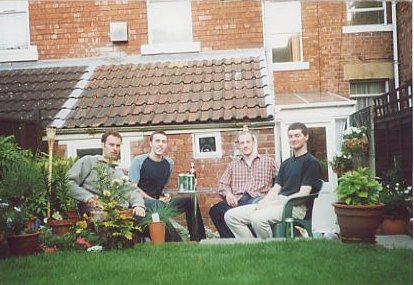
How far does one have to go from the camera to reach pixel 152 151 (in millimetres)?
3668

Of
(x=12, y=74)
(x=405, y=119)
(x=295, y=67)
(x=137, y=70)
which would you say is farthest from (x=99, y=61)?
(x=405, y=119)

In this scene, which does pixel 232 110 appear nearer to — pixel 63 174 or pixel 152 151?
pixel 152 151

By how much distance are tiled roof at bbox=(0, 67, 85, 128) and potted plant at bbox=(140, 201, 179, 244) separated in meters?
1.17

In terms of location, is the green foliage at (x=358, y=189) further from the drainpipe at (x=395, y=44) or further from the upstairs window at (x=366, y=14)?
the upstairs window at (x=366, y=14)

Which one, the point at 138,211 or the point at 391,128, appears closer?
the point at 138,211

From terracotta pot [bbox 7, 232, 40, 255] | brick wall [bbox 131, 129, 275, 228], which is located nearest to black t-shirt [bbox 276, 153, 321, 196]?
brick wall [bbox 131, 129, 275, 228]

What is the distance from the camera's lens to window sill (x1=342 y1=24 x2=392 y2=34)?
372 centimetres

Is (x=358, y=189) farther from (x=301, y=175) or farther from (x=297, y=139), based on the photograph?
→ (x=297, y=139)

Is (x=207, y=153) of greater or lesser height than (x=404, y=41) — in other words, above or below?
below

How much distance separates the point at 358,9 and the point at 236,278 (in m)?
2.35

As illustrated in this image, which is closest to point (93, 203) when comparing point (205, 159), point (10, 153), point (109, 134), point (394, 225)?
point (109, 134)

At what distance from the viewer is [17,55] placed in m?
3.62

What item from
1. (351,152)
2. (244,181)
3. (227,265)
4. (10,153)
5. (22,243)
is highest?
(10,153)

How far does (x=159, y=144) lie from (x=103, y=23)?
1144 millimetres
